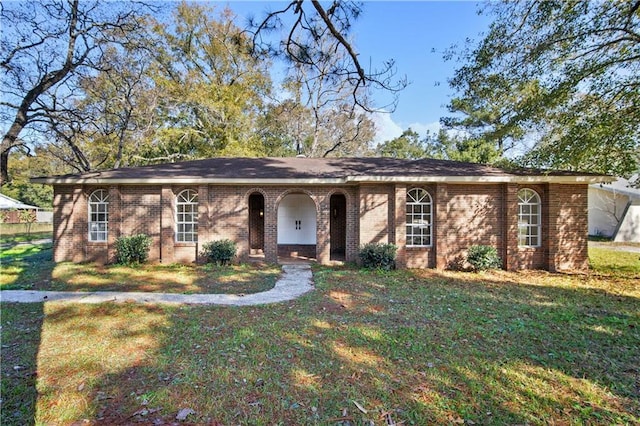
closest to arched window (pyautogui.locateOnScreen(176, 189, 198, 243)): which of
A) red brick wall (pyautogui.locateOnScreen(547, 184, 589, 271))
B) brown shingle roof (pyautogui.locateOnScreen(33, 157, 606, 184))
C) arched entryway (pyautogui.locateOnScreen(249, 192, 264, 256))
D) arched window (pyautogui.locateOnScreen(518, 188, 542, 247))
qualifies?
brown shingle roof (pyautogui.locateOnScreen(33, 157, 606, 184))

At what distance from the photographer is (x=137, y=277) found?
345 inches

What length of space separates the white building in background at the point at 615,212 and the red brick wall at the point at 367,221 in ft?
41.3

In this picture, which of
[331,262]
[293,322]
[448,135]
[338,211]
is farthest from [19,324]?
[448,135]

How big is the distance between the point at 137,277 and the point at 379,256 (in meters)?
7.31

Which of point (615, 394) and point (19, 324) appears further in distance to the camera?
point (19, 324)

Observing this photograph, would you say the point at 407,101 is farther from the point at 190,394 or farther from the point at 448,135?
the point at 448,135

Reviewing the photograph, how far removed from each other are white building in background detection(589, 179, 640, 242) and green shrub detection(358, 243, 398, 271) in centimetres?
1773

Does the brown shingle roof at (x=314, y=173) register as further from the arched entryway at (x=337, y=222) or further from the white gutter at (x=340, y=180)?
the arched entryway at (x=337, y=222)

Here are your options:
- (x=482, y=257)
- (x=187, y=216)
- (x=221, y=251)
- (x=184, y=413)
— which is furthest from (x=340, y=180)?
(x=184, y=413)

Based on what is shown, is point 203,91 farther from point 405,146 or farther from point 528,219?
point 405,146

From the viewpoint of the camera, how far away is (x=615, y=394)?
326cm

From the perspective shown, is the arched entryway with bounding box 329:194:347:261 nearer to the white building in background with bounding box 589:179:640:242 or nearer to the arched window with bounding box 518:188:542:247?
the arched window with bounding box 518:188:542:247

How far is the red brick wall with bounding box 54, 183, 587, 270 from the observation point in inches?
408

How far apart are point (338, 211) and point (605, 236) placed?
19071 mm
